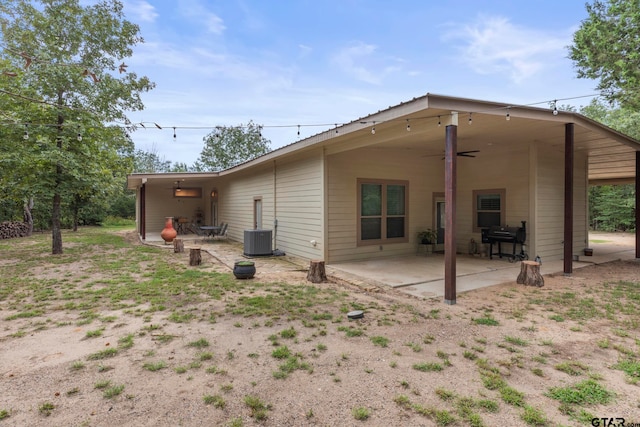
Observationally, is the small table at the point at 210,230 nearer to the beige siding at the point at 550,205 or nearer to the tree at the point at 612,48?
the beige siding at the point at 550,205

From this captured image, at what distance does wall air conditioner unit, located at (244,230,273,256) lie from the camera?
29.0 ft

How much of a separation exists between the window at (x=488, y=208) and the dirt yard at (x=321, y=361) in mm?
3587

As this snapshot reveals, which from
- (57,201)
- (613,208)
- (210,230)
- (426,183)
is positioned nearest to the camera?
(426,183)

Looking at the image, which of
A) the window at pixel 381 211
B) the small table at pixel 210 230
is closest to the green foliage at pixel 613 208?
the window at pixel 381 211

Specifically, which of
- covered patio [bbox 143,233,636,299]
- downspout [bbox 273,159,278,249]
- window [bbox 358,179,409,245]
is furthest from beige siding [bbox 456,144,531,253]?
downspout [bbox 273,159,278,249]

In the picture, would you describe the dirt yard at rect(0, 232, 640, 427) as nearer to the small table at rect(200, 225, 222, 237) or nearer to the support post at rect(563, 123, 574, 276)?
the support post at rect(563, 123, 574, 276)

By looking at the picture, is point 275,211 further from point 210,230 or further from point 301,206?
point 210,230

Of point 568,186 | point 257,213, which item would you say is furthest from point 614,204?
point 257,213

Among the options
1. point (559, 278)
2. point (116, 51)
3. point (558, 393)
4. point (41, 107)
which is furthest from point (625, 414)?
point (116, 51)

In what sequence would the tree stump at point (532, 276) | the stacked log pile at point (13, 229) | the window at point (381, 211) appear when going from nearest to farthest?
the tree stump at point (532, 276)
the window at point (381, 211)
the stacked log pile at point (13, 229)

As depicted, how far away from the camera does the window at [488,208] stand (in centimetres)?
827

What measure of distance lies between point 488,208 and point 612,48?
7.02 metres

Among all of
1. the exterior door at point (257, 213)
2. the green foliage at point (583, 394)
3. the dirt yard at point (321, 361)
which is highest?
the exterior door at point (257, 213)

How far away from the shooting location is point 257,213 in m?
11.3
